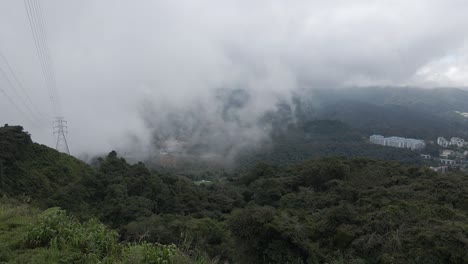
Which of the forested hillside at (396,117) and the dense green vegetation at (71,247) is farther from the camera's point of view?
the forested hillside at (396,117)

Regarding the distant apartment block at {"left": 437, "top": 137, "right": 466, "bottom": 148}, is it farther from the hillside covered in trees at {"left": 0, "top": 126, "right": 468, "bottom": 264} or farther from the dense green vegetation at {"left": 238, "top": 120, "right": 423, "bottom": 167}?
the hillside covered in trees at {"left": 0, "top": 126, "right": 468, "bottom": 264}

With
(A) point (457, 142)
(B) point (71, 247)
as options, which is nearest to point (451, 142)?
(A) point (457, 142)

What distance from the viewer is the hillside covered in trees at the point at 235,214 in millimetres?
6223

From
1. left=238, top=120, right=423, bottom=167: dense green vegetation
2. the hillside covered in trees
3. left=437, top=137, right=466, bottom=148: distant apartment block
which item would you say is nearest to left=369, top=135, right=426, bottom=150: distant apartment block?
left=238, top=120, right=423, bottom=167: dense green vegetation

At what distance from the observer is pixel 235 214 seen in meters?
18.3

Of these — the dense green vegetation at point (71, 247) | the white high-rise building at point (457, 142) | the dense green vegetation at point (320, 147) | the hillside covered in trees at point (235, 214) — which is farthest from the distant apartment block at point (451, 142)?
the dense green vegetation at point (71, 247)

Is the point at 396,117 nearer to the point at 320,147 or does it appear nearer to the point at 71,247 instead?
the point at 320,147

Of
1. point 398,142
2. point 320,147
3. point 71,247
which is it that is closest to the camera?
point 71,247

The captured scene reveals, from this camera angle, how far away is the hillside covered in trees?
6.22 metres

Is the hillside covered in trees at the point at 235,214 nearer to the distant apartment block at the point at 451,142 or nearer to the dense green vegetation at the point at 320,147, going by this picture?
the dense green vegetation at the point at 320,147

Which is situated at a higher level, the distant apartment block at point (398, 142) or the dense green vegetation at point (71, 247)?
the distant apartment block at point (398, 142)

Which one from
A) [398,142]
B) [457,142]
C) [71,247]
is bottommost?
[71,247]

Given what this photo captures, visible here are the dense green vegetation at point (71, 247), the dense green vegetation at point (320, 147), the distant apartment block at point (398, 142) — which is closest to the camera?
the dense green vegetation at point (71, 247)

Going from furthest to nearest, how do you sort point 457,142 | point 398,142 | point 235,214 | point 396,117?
point 396,117 → point 398,142 → point 457,142 → point 235,214
